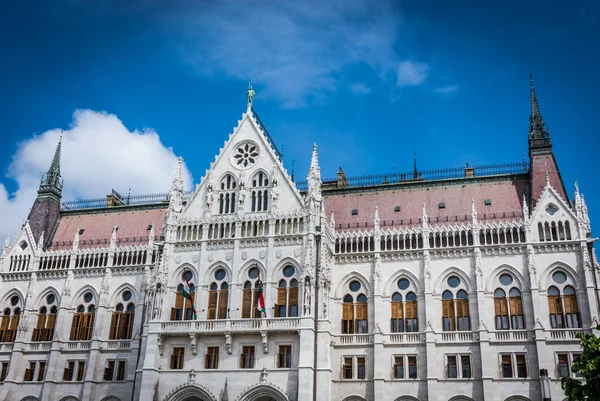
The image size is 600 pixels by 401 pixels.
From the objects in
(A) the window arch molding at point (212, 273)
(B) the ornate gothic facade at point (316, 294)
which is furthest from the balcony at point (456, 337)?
(A) the window arch molding at point (212, 273)

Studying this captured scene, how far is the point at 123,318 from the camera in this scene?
58.1 meters

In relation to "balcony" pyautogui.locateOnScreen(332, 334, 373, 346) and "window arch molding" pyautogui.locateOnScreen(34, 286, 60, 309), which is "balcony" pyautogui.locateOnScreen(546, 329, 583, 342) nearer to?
"balcony" pyautogui.locateOnScreen(332, 334, 373, 346)

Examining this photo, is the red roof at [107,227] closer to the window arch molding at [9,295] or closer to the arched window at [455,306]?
the window arch molding at [9,295]

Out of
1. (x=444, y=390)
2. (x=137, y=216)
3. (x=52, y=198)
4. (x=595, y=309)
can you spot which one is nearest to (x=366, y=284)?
(x=444, y=390)

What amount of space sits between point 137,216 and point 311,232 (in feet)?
72.1

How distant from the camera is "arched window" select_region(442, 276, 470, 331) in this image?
165ft

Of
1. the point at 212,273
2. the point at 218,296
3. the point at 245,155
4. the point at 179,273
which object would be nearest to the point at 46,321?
the point at 179,273

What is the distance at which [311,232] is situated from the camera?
51.8 metres

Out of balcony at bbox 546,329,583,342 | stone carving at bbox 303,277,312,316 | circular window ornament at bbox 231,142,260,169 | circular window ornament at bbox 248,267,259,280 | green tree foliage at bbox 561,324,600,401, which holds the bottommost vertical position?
green tree foliage at bbox 561,324,600,401

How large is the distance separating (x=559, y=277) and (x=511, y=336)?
19.5 feet

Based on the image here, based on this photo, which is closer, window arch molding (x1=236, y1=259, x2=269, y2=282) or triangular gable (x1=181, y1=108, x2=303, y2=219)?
window arch molding (x1=236, y1=259, x2=269, y2=282)

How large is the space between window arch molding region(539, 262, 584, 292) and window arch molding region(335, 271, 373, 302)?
1301 cm

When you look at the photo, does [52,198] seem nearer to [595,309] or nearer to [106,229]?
[106,229]

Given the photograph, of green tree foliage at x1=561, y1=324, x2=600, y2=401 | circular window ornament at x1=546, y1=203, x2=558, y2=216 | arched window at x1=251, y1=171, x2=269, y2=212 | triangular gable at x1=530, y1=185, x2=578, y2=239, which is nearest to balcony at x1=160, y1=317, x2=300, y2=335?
arched window at x1=251, y1=171, x2=269, y2=212
